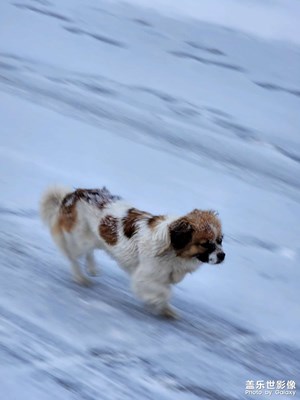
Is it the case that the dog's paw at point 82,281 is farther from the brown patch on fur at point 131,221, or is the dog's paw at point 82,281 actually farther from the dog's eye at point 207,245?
the dog's eye at point 207,245

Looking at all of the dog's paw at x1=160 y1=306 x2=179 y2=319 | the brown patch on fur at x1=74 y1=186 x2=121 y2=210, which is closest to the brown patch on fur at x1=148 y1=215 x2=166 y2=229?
the brown patch on fur at x1=74 y1=186 x2=121 y2=210

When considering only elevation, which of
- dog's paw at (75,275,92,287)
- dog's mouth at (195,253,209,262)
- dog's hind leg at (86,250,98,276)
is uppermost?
dog's mouth at (195,253,209,262)

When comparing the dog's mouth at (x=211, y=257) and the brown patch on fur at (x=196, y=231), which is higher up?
the brown patch on fur at (x=196, y=231)

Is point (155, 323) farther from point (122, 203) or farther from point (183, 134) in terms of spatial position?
point (183, 134)

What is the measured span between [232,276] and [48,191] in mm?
1283

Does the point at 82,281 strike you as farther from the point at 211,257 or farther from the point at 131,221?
the point at 211,257

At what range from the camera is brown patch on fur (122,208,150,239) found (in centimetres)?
427

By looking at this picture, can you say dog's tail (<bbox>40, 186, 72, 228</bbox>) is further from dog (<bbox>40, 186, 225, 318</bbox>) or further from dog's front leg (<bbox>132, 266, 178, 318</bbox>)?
dog's front leg (<bbox>132, 266, 178, 318</bbox>)

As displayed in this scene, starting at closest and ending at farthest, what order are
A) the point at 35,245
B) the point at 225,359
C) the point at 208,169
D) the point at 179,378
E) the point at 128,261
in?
the point at 179,378, the point at 225,359, the point at 128,261, the point at 35,245, the point at 208,169

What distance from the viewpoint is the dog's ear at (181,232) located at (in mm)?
4086

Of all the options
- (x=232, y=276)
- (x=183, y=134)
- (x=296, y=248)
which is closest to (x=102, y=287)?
(x=232, y=276)

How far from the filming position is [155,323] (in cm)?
426

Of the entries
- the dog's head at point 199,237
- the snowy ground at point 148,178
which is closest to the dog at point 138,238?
the dog's head at point 199,237

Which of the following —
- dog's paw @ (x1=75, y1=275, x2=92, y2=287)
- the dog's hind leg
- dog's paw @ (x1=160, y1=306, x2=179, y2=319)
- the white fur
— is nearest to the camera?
the white fur
